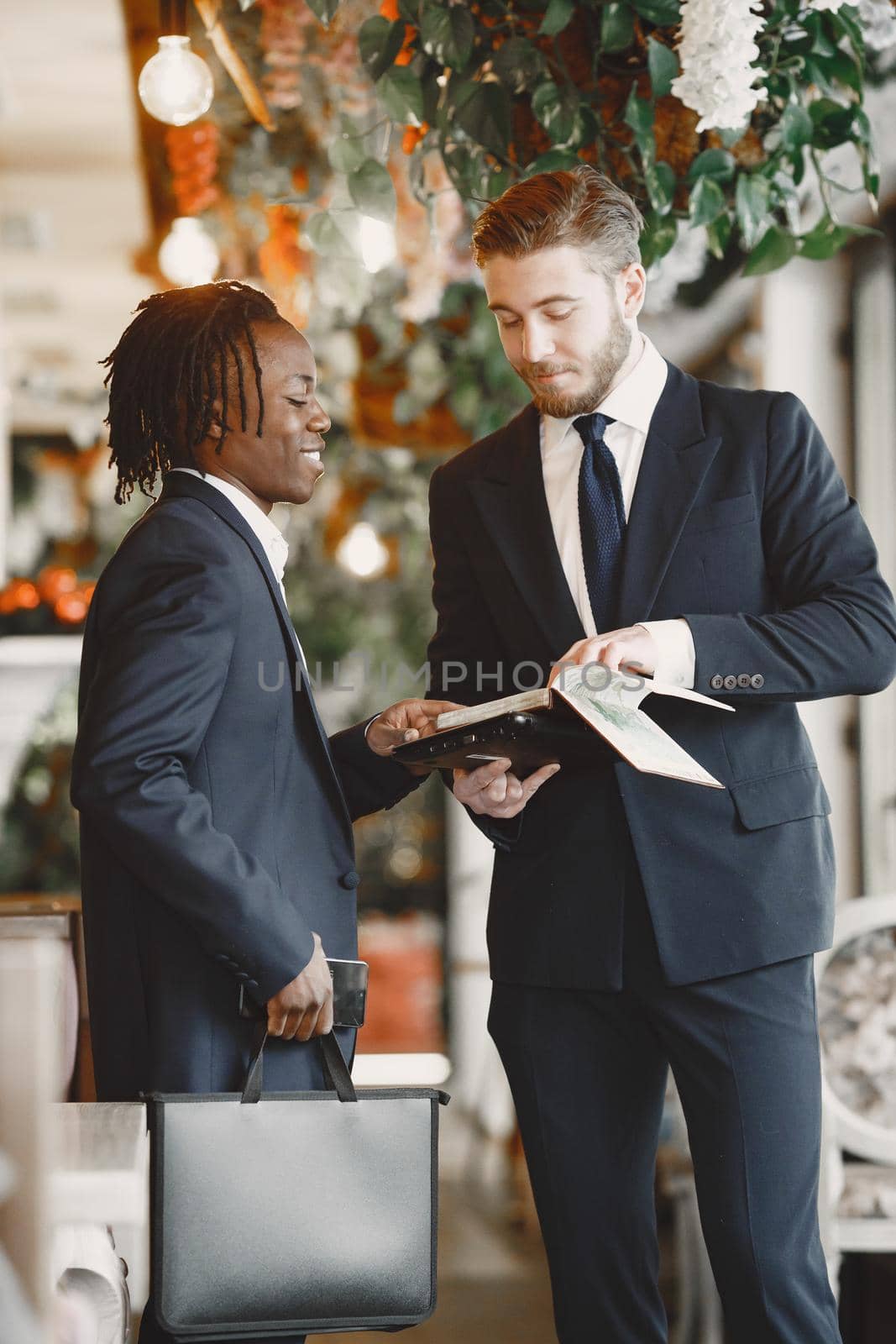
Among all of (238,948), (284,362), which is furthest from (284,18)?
(238,948)

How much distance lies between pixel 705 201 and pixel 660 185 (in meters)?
0.06

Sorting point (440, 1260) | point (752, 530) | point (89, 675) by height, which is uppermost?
point (752, 530)

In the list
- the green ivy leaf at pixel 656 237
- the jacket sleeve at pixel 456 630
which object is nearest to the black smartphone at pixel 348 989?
the jacket sleeve at pixel 456 630

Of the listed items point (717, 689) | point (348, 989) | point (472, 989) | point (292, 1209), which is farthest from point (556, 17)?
point (472, 989)

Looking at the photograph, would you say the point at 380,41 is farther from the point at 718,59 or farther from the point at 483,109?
the point at 718,59

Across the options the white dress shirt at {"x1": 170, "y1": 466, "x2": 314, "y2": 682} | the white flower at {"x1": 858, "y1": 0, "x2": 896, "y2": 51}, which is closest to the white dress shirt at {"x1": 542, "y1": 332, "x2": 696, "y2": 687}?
the white dress shirt at {"x1": 170, "y1": 466, "x2": 314, "y2": 682}

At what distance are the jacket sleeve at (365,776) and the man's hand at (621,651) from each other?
1.36 ft

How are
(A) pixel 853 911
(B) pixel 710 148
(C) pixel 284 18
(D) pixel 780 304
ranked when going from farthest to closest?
(D) pixel 780 304 < (C) pixel 284 18 < (A) pixel 853 911 < (B) pixel 710 148

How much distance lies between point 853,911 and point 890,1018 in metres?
0.21

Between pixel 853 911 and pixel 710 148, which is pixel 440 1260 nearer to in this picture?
pixel 853 911

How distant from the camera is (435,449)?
449 centimetres

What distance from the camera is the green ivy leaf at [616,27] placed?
1970 millimetres

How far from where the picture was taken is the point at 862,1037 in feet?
9.21

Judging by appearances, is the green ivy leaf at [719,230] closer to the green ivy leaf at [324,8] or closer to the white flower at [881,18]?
the white flower at [881,18]
